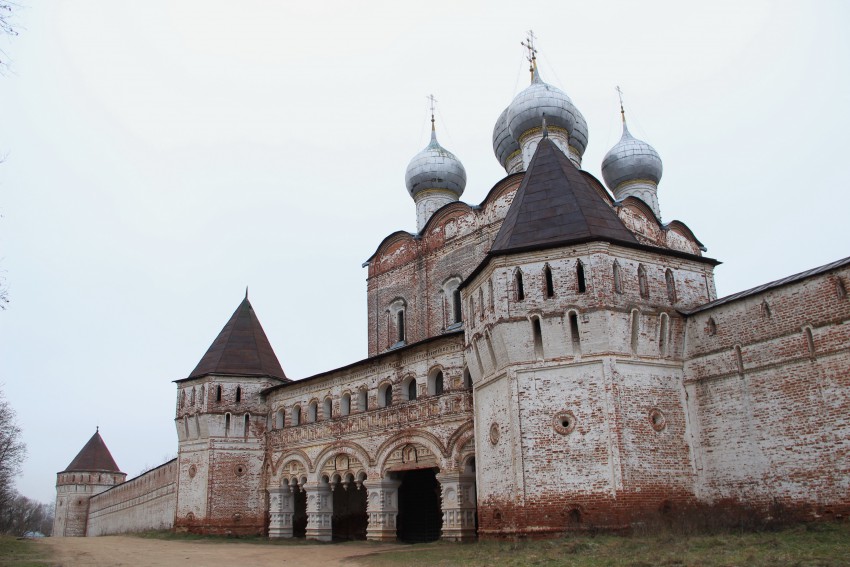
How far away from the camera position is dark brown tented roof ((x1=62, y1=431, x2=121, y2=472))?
46.9m

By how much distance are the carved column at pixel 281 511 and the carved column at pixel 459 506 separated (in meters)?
Result: 7.47

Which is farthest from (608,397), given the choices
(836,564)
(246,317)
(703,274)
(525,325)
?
(246,317)

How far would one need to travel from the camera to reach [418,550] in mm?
14336

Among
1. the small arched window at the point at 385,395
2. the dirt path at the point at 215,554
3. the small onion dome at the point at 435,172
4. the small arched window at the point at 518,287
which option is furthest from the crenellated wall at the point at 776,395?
the small onion dome at the point at 435,172

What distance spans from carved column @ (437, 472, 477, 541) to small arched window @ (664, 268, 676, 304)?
5.46 m

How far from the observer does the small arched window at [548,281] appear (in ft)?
42.9

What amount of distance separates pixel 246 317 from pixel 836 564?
20139 millimetres

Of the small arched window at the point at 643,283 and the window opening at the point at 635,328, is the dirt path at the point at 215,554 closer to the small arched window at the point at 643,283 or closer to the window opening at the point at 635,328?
the window opening at the point at 635,328

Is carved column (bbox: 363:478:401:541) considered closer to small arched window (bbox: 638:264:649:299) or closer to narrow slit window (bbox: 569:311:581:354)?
narrow slit window (bbox: 569:311:581:354)

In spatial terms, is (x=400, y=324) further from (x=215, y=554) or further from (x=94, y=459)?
(x=94, y=459)

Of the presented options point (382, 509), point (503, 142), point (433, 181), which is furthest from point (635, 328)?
point (433, 181)

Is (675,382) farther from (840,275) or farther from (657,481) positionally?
(840,275)

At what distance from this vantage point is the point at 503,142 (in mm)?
22406

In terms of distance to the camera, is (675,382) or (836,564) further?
(675,382)
